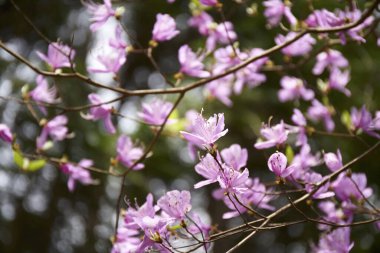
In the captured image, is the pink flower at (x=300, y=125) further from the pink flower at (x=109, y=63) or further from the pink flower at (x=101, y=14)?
the pink flower at (x=101, y=14)

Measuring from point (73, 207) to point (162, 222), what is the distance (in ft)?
13.9

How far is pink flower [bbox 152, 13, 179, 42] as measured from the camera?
1.99 m

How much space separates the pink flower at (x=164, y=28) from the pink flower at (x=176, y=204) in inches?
33.0

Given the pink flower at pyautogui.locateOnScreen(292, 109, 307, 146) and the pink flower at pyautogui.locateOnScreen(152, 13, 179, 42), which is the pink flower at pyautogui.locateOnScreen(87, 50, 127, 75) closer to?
the pink flower at pyautogui.locateOnScreen(152, 13, 179, 42)

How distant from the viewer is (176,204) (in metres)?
1.38

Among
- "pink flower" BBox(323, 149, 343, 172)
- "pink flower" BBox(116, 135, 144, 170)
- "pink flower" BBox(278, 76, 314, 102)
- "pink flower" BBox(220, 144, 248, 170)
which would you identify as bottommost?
"pink flower" BBox(278, 76, 314, 102)

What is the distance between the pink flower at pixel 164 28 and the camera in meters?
1.99

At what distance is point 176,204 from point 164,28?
892mm

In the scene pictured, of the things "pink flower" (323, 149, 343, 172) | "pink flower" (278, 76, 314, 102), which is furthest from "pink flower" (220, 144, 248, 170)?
"pink flower" (278, 76, 314, 102)

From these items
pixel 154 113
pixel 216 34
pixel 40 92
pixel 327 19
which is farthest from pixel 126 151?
pixel 327 19

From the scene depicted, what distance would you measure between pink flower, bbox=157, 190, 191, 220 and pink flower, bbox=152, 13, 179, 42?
838 millimetres

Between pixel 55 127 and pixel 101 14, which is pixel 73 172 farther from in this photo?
pixel 101 14

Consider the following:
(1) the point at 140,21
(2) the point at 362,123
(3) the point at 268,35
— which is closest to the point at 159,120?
(2) the point at 362,123

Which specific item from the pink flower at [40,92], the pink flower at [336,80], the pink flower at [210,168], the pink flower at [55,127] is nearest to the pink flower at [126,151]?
the pink flower at [55,127]
